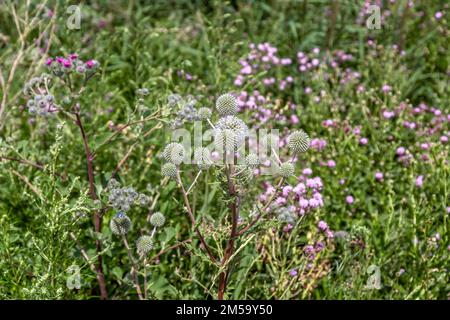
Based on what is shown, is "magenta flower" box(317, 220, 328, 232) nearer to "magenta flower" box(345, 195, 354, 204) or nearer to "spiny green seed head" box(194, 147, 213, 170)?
"magenta flower" box(345, 195, 354, 204)

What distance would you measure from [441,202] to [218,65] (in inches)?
57.3

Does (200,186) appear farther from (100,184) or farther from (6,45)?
(6,45)

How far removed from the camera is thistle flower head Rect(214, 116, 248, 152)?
214 cm

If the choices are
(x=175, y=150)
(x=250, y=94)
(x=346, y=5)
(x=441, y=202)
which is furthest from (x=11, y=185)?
(x=346, y=5)

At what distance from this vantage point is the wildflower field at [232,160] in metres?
2.54

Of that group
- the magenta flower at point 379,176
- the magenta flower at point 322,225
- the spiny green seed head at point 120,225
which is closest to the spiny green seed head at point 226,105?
the spiny green seed head at point 120,225

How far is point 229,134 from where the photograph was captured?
7.08 ft

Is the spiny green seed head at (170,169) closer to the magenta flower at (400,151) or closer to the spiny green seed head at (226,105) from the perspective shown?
the spiny green seed head at (226,105)

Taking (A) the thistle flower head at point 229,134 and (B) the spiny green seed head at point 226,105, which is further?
(B) the spiny green seed head at point 226,105

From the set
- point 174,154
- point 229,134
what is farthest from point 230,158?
point 174,154

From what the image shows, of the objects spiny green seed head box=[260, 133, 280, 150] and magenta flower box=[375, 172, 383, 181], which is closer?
spiny green seed head box=[260, 133, 280, 150]

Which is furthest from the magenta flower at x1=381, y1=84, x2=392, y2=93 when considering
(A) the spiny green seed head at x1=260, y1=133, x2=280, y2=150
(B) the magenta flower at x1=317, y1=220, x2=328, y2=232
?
(A) the spiny green seed head at x1=260, y1=133, x2=280, y2=150

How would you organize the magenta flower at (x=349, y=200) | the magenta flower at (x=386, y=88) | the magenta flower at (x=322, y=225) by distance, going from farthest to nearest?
the magenta flower at (x=386, y=88) < the magenta flower at (x=349, y=200) < the magenta flower at (x=322, y=225)

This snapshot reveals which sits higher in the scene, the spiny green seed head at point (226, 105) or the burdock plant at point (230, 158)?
the spiny green seed head at point (226, 105)
